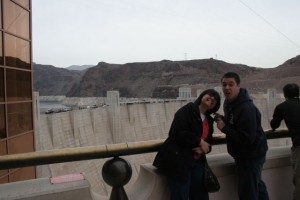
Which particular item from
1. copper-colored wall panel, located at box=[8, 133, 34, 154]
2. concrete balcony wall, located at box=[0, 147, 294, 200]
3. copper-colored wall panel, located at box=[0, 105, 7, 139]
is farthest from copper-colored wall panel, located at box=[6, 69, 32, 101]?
concrete balcony wall, located at box=[0, 147, 294, 200]

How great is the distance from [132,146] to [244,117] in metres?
0.89

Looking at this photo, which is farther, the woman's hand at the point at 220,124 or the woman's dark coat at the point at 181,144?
the woman's hand at the point at 220,124

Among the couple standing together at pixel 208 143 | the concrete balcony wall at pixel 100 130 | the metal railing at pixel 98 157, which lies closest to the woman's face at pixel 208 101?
the couple standing together at pixel 208 143

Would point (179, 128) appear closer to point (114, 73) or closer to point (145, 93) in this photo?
point (145, 93)

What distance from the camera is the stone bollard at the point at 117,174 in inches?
86.4

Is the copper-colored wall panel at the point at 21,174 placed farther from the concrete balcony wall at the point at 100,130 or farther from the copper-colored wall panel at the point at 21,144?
the concrete balcony wall at the point at 100,130

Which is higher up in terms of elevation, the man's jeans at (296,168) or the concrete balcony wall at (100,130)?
the man's jeans at (296,168)

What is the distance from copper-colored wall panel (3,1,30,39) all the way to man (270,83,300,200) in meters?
7.93

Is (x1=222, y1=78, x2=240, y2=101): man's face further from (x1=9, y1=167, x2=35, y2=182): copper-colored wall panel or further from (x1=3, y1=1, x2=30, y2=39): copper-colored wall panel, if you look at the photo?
(x1=9, y1=167, x2=35, y2=182): copper-colored wall panel

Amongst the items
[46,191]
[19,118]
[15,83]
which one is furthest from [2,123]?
[46,191]

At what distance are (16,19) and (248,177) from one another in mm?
9139

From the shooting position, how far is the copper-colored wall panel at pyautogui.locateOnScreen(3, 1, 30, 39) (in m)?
9.37

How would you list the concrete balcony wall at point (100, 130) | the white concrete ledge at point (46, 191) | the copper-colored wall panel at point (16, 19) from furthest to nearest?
the concrete balcony wall at point (100, 130), the copper-colored wall panel at point (16, 19), the white concrete ledge at point (46, 191)

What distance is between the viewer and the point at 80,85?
436 ft
